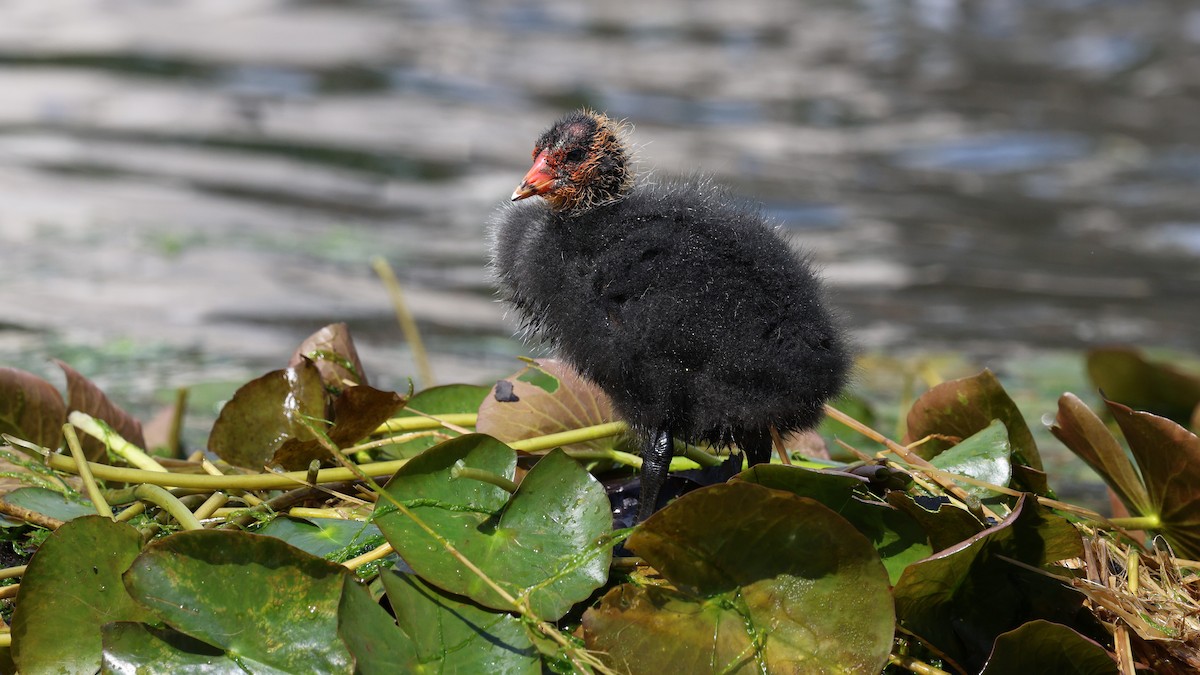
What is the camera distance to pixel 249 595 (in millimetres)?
2168

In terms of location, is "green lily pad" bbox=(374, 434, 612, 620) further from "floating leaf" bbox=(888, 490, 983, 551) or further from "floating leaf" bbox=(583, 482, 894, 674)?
"floating leaf" bbox=(888, 490, 983, 551)

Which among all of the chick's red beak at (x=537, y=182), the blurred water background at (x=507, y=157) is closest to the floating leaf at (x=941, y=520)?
the chick's red beak at (x=537, y=182)

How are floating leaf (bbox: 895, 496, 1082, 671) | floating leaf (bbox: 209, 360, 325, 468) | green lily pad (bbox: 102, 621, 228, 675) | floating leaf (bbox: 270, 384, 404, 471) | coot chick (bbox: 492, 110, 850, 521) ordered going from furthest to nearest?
floating leaf (bbox: 209, 360, 325, 468) → floating leaf (bbox: 270, 384, 404, 471) → coot chick (bbox: 492, 110, 850, 521) → floating leaf (bbox: 895, 496, 1082, 671) → green lily pad (bbox: 102, 621, 228, 675)

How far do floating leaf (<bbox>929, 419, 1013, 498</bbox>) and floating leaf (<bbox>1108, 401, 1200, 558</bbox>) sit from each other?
226 millimetres

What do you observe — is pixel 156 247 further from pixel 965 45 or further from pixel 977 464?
pixel 965 45

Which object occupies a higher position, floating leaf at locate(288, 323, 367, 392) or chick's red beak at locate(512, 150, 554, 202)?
chick's red beak at locate(512, 150, 554, 202)

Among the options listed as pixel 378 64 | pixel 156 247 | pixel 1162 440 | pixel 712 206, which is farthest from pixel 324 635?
pixel 378 64

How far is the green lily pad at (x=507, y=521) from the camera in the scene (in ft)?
7.38

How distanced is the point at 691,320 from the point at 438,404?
933 mm

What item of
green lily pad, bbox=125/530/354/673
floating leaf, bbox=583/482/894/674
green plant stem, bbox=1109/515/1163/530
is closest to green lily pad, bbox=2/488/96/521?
green lily pad, bbox=125/530/354/673

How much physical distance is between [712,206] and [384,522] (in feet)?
3.21

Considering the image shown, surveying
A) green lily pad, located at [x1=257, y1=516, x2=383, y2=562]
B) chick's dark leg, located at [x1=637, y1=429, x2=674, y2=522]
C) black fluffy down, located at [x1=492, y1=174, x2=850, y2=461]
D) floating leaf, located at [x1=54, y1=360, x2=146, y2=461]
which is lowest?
floating leaf, located at [x1=54, y1=360, x2=146, y2=461]

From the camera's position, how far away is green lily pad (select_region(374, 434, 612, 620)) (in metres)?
2.25

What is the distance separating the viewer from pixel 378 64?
12180mm
